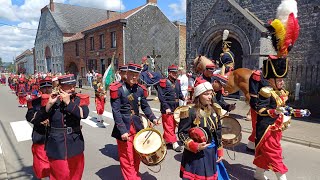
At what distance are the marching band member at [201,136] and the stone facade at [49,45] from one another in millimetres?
39151

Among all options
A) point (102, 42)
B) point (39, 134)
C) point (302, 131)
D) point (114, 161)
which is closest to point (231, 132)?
point (114, 161)

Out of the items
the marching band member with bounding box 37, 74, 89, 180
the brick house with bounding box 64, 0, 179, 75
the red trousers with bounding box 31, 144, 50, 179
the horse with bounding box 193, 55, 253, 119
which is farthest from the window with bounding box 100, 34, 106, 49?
the marching band member with bounding box 37, 74, 89, 180

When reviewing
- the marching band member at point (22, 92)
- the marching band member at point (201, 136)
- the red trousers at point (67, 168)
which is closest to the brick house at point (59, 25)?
the marching band member at point (22, 92)

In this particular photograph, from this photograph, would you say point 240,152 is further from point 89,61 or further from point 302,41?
point 89,61

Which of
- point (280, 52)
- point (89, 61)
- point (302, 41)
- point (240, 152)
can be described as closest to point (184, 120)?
point (280, 52)

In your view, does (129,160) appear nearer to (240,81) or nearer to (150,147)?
(150,147)

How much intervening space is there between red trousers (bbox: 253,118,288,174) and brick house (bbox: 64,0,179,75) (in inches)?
833

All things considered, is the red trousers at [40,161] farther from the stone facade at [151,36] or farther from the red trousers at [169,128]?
the stone facade at [151,36]

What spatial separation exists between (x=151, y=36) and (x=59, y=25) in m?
17.4

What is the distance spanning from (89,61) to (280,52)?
30574 mm

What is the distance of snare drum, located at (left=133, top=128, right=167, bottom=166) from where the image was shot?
4105 mm

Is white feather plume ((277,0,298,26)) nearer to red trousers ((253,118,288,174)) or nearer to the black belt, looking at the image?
red trousers ((253,118,288,174))

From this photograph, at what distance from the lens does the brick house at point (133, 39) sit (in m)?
27.2

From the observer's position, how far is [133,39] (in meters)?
27.5
